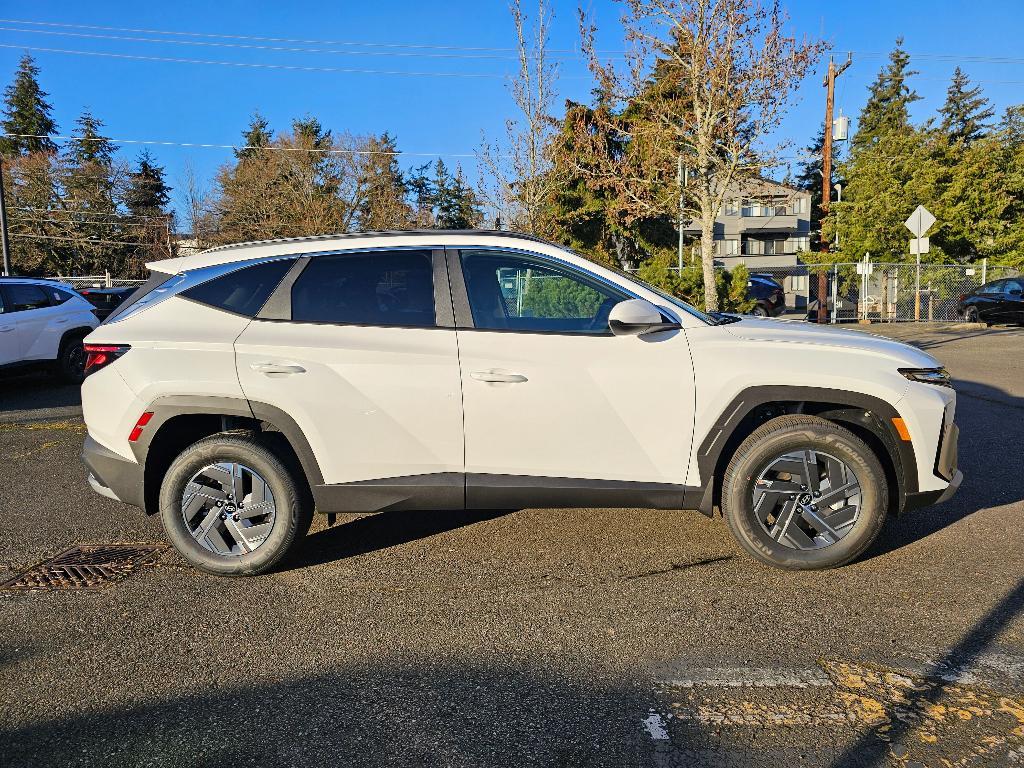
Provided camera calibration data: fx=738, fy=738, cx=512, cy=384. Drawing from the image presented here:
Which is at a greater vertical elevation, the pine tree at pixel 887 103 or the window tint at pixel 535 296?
the pine tree at pixel 887 103

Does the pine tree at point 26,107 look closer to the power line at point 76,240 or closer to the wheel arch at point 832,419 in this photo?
the power line at point 76,240

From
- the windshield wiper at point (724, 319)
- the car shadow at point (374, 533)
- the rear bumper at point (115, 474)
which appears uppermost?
the windshield wiper at point (724, 319)

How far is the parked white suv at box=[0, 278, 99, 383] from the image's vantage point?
33.5 feet

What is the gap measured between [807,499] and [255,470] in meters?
2.95

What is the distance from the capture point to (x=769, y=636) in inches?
129

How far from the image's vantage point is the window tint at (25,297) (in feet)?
34.0

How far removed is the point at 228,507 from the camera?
3.98 m

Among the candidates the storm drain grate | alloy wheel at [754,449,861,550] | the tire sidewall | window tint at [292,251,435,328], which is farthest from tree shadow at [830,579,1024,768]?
the storm drain grate

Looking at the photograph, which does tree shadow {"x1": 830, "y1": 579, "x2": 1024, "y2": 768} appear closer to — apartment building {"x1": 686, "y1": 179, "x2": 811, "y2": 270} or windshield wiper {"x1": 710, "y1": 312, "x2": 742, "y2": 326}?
windshield wiper {"x1": 710, "y1": 312, "x2": 742, "y2": 326}

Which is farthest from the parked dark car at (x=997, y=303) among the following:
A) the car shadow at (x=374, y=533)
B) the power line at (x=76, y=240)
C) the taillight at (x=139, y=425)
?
the power line at (x=76, y=240)

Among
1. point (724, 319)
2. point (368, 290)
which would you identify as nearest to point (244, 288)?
point (368, 290)

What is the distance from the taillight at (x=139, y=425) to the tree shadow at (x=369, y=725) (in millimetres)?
1512

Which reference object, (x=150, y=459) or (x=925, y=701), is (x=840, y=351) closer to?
(x=925, y=701)

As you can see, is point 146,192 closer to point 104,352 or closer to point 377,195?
point 377,195
